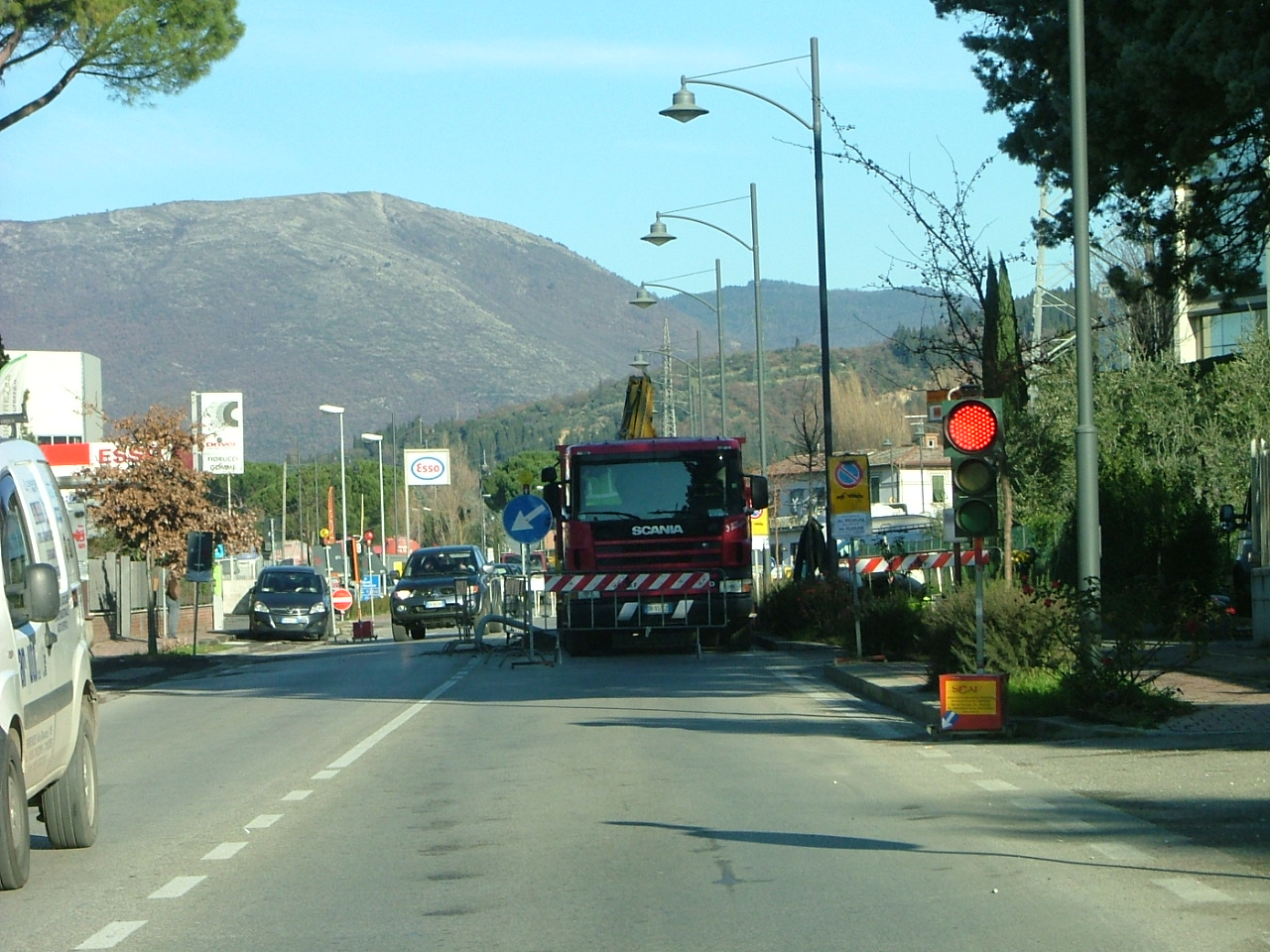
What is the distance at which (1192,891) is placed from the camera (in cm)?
729

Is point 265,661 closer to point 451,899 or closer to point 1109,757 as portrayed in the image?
point 1109,757

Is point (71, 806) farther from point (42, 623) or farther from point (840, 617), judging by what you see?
point (840, 617)

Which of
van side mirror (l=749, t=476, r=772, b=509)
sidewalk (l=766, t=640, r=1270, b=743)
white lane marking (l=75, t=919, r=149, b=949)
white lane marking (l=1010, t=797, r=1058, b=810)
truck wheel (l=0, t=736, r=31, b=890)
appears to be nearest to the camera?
white lane marking (l=75, t=919, r=149, b=949)

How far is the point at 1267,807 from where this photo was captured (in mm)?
9422

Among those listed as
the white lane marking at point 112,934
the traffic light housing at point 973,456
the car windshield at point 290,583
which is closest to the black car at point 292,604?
the car windshield at point 290,583

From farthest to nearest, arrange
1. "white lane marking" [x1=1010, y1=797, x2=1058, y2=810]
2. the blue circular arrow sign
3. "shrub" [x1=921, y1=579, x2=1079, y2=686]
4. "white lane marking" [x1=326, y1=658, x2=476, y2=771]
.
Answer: the blue circular arrow sign → "shrub" [x1=921, y1=579, x2=1079, y2=686] → "white lane marking" [x1=326, y1=658, x2=476, y2=771] → "white lane marking" [x1=1010, y1=797, x2=1058, y2=810]

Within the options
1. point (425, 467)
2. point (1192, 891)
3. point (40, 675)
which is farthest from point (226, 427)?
point (1192, 891)

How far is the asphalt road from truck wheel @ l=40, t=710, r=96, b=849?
0.57ft

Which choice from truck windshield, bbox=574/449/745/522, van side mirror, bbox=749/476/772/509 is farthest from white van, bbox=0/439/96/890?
van side mirror, bbox=749/476/772/509

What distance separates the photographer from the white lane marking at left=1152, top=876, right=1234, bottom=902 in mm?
7109

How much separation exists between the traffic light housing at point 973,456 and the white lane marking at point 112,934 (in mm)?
8646

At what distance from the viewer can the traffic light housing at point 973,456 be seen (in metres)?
14.1

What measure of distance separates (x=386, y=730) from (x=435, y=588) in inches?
876

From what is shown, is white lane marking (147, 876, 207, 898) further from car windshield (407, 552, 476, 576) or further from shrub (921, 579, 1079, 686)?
car windshield (407, 552, 476, 576)
